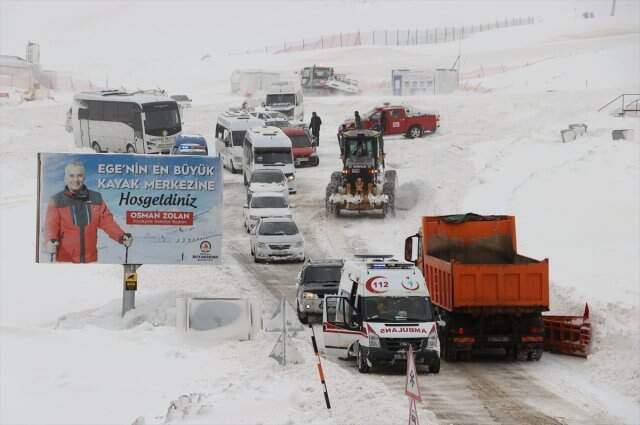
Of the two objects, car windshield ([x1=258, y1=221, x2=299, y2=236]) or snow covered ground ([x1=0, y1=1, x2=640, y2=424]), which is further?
car windshield ([x1=258, y1=221, x2=299, y2=236])

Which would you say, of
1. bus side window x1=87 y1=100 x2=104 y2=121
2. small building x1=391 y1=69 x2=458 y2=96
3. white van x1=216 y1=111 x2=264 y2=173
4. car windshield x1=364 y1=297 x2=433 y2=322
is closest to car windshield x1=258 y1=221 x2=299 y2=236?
car windshield x1=364 y1=297 x2=433 y2=322

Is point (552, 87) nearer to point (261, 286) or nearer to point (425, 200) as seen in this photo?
point (425, 200)

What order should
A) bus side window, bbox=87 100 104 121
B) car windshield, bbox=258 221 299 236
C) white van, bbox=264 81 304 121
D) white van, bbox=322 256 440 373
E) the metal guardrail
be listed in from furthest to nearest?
white van, bbox=264 81 304 121 → the metal guardrail → bus side window, bbox=87 100 104 121 → car windshield, bbox=258 221 299 236 → white van, bbox=322 256 440 373

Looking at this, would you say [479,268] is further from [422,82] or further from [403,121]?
[422,82]

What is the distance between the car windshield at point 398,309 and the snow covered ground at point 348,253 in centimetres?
119

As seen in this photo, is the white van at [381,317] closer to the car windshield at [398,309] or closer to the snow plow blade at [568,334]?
the car windshield at [398,309]

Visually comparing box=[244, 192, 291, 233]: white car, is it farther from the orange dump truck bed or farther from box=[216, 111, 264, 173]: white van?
the orange dump truck bed

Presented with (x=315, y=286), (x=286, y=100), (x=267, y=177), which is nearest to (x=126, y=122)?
(x=267, y=177)

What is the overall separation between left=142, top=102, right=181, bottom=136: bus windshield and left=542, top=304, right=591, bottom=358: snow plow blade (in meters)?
33.4

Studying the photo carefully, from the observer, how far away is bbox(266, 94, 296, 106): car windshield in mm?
69375

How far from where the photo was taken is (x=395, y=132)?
61.8 metres

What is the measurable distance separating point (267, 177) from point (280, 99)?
23602mm

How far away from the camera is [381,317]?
2383cm

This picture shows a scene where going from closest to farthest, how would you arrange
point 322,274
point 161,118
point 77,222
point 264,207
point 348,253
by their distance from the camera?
point 77,222 → point 322,274 → point 348,253 → point 264,207 → point 161,118
